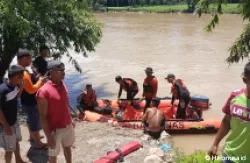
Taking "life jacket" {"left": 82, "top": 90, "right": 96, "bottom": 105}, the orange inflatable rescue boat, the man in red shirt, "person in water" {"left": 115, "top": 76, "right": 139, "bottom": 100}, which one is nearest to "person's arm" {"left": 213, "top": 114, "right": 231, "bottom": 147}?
the man in red shirt

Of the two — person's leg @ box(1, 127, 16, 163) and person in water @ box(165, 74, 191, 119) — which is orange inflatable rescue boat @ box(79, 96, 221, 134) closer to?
person in water @ box(165, 74, 191, 119)

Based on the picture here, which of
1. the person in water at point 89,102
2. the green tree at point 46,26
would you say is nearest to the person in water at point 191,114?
the person in water at point 89,102

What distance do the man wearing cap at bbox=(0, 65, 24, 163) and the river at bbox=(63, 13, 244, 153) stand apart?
15.1 feet

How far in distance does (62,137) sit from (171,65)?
1518cm

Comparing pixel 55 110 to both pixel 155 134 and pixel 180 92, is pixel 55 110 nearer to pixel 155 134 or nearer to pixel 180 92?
pixel 155 134

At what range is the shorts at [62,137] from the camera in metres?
4.61

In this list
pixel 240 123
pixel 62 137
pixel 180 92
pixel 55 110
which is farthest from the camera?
pixel 180 92

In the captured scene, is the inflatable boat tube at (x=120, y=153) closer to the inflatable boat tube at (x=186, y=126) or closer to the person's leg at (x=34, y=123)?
the person's leg at (x=34, y=123)

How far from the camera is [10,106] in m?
4.77

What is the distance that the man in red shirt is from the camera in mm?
4324

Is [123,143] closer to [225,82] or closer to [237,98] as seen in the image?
[237,98]

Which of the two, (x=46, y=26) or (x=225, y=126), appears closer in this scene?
(x=225, y=126)

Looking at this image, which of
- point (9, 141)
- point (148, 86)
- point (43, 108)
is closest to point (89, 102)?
point (148, 86)

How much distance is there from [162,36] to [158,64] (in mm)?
11186
